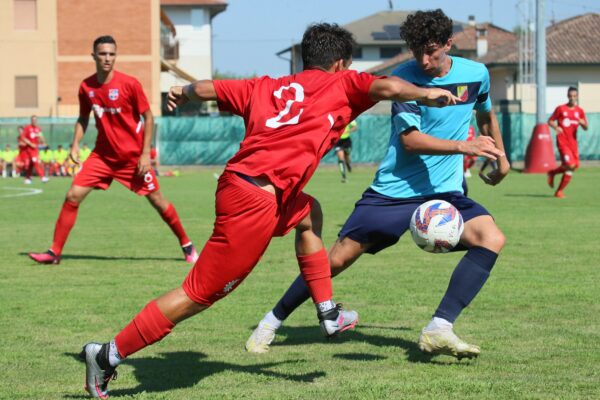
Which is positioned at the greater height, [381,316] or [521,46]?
[521,46]

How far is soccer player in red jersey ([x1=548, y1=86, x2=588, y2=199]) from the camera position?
2150cm

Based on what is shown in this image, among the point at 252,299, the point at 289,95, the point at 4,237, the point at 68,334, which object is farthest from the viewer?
the point at 4,237

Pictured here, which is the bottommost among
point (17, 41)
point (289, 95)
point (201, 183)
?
point (201, 183)

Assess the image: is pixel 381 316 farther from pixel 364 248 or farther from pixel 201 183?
pixel 201 183

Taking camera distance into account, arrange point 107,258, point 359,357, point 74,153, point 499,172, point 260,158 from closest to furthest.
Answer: point 260,158 < point 359,357 < point 499,172 < point 74,153 < point 107,258

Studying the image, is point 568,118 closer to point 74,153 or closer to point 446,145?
point 74,153

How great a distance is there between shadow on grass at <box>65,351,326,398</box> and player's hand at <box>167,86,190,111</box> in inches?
57.5

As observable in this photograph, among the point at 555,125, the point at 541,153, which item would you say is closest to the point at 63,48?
the point at 541,153

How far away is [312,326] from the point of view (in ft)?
24.5

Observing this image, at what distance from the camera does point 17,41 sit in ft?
183

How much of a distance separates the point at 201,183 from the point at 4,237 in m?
17.4

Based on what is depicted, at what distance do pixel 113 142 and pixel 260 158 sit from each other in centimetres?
607

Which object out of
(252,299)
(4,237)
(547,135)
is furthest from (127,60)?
(252,299)

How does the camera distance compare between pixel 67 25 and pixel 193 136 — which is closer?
pixel 193 136
